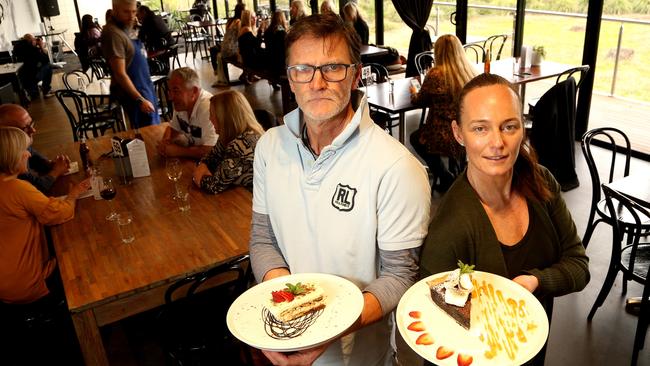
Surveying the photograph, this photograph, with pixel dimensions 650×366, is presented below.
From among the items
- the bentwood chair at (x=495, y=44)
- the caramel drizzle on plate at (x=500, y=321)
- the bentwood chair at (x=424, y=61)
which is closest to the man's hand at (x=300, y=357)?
the caramel drizzle on plate at (x=500, y=321)

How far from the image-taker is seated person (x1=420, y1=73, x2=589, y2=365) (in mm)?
1323

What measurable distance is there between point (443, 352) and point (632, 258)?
188 cm

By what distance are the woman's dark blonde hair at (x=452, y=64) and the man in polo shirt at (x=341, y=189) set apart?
265 centimetres

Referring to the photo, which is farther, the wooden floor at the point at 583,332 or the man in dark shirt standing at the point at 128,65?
the man in dark shirt standing at the point at 128,65

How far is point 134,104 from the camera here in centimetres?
471

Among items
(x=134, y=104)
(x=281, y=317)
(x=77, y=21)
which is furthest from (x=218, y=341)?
(x=77, y=21)

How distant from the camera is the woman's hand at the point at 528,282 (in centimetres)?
134

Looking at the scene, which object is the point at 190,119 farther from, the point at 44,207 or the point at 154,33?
the point at 154,33

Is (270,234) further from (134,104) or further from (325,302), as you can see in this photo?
(134,104)

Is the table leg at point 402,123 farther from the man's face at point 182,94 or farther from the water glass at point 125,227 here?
the water glass at point 125,227

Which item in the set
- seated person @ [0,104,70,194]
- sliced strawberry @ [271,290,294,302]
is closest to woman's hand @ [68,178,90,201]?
seated person @ [0,104,70,194]

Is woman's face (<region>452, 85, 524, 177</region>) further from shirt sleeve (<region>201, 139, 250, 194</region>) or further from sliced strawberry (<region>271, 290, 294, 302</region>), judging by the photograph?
shirt sleeve (<region>201, 139, 250, 194</region>)

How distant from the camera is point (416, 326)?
125 centimetres

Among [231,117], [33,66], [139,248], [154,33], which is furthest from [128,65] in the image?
[33,66]
